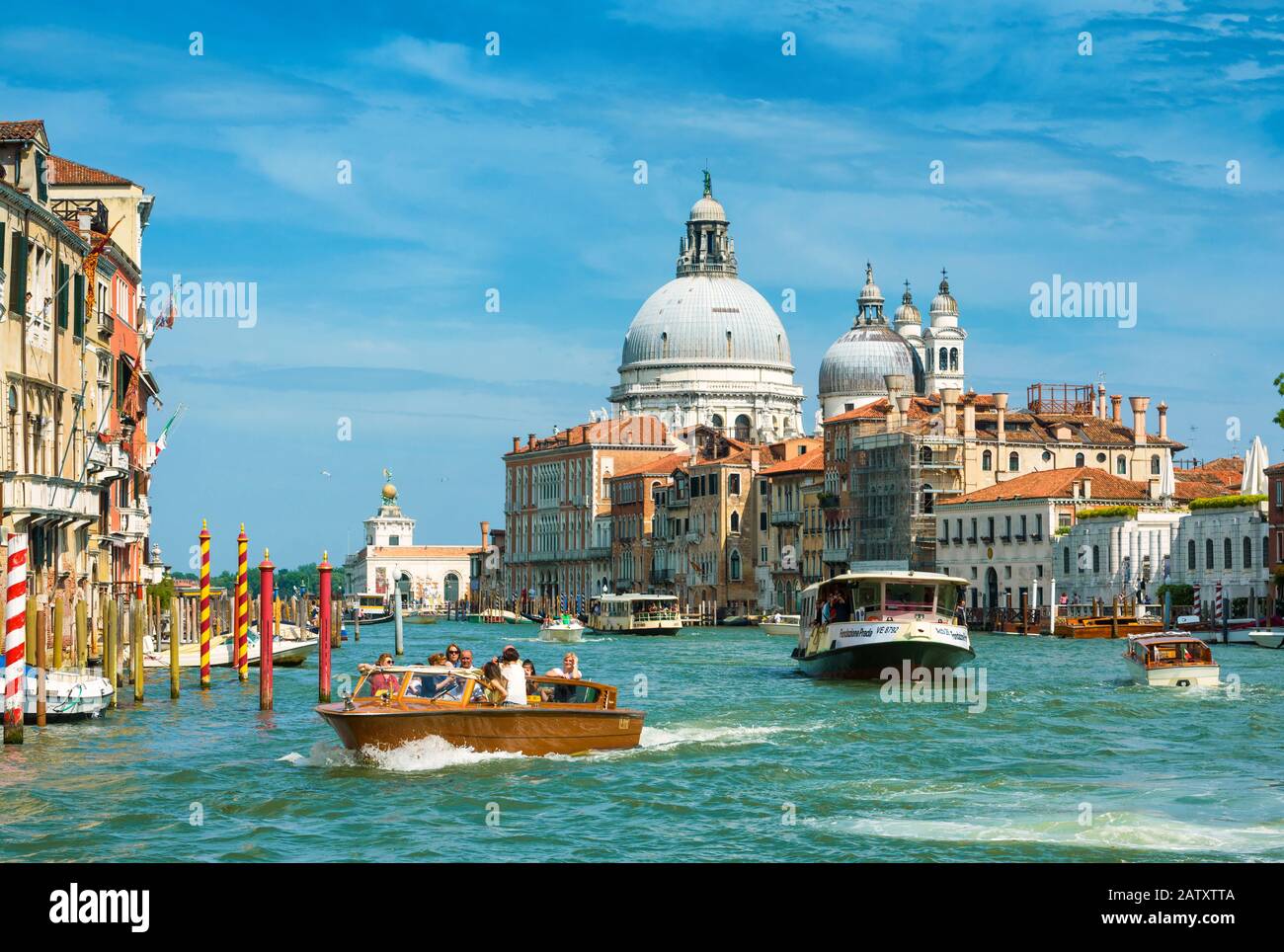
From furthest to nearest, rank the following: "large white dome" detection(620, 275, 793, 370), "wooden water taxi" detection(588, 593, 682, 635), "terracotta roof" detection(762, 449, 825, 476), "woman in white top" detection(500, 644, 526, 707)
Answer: "large white dome" detection(620, 275, 793, 370)
"terracotta roof" detection(762, 449, 825, 476)
"wooden water taxi" detection(588, 593, 682, 635)
"woman in white top" detection(500, 644, 526, 707)

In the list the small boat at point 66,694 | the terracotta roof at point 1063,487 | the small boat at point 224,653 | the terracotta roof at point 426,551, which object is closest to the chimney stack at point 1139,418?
the terracotta roof at point 1063,487

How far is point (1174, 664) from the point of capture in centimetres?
3338

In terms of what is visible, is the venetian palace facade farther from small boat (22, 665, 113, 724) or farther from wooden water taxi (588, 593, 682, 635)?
wooden water taxi (588, 593, 682, 635)

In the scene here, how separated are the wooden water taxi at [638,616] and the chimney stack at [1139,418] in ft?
69.2

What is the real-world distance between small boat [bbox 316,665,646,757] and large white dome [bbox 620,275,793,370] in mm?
114161

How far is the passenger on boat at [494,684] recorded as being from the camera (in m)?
19.6

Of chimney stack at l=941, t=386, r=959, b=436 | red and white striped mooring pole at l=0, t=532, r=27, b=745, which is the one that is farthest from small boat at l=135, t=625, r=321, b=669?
chimney stack at l=941, t=386, r=959, b=436

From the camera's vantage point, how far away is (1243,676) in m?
37.3

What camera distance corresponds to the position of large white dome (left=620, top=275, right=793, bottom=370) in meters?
135

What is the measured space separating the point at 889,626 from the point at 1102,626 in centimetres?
3045

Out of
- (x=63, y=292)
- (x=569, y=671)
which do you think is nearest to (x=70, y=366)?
(x=63, y=292)

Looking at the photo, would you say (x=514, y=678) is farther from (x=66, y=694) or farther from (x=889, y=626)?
(x=889, y=626)

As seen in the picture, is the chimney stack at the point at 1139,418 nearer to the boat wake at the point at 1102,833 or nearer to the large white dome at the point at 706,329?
the large white dome at the point at 706,329
